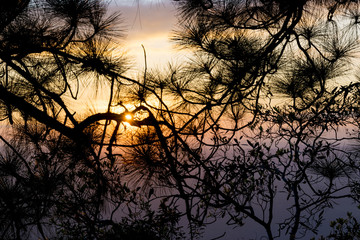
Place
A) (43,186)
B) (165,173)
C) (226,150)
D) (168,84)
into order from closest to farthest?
(43,186) → (165,173) → (226,150) → (168,84)

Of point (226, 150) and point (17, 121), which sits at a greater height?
point (17, 121)

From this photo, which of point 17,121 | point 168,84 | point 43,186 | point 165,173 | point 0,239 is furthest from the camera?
point 17,121

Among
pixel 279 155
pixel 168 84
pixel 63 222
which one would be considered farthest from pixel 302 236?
pixel 63 222

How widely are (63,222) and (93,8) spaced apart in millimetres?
857

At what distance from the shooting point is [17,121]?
1774mm

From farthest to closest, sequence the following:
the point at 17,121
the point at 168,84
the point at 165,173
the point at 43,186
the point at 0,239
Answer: the point at 17,121 < the point at 168,84 < the point at 165,173 < the point at 43,186 < the point at 0,239

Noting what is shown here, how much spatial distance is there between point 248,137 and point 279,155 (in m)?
0.19

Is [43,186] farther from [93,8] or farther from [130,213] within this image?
[93,8]

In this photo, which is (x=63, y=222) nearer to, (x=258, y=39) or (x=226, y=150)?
(x=226, y=150)

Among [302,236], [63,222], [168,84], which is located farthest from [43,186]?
[302,236]

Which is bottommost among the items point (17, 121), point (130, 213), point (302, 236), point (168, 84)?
point (302, 236)

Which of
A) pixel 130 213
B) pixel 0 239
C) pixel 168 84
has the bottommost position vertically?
pixel 0 239

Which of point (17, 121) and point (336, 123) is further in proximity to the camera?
point (17, 121)

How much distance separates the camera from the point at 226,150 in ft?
4.58
